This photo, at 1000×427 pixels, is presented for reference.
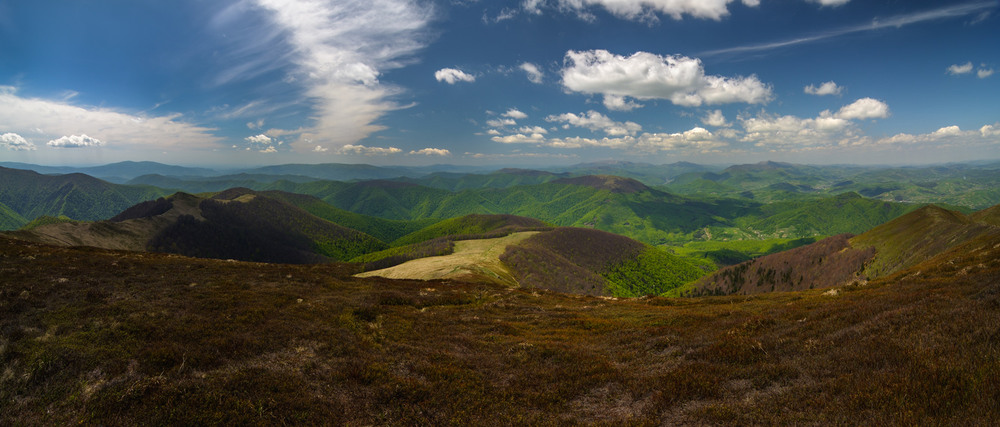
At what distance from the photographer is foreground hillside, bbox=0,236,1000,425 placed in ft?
34.3

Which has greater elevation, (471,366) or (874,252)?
(471,366)

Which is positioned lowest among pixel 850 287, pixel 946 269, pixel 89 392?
pixel 850 287

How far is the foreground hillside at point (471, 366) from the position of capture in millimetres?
10445

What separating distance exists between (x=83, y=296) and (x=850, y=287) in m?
67.9

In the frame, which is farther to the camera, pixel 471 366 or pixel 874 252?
pixel 874 252

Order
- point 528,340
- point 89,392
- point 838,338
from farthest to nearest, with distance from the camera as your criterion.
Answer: point 528,340, point 838,338, point 89,392

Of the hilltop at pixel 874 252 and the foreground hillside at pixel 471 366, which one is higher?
the foreground hillside at pixel 471 366

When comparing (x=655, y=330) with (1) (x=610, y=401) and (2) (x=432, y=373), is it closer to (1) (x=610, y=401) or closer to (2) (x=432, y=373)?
(1) (x=610, y=401)

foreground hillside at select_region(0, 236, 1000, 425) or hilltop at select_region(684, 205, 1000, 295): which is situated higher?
foreground hillside at select_region(0, 236, 1000, 425)

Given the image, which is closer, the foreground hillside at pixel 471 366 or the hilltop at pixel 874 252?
the foreground hillside at pixel 471 366

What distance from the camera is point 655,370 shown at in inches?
622

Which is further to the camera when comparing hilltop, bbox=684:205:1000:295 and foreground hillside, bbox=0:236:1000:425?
hilltop, bbox=684:205:1000:295

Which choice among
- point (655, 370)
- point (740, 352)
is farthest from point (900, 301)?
point (655, 370)

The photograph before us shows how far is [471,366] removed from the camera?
58.5 ft
